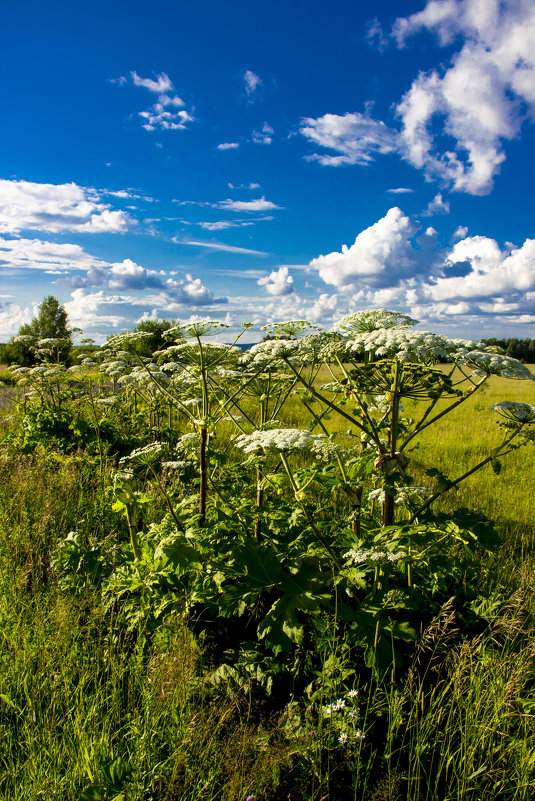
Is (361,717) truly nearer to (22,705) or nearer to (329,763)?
(329,763)

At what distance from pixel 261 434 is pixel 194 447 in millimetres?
1026

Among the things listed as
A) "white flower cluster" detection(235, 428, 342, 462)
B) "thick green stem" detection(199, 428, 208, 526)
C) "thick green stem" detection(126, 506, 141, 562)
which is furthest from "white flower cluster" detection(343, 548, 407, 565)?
"thick green stem" detection(126, 506, 141, 562)

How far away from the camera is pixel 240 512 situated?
341 cm

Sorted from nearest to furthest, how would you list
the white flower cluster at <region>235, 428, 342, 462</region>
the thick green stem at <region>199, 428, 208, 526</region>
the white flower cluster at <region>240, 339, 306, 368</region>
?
the white flower cluster at <region>235, 428, 342, 462</region> < the white flower cluster at <region>240, 339, 306, 368</region> < the thick green stem at <region>199, 428, 208, 526</region>

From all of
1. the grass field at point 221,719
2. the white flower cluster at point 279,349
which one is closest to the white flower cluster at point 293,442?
the white flower cluster at point 279,349

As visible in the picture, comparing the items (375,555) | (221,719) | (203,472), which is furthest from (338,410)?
(221,719)

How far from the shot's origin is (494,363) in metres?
2.56

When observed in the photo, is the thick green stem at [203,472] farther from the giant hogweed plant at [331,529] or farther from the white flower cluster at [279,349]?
the white flower cluster at [279,349]

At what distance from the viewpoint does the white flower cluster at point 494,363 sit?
253 cm

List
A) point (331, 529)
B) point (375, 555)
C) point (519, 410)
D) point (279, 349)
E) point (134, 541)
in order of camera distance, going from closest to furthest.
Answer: point (375, 555) < point (279, 349) < point (519, 410) < point (134, 541) < point (331, 529)

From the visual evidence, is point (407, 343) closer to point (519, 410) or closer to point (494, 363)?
point (494, 363)

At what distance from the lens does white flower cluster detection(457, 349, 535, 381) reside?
2527 mm

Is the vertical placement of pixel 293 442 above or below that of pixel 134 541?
above

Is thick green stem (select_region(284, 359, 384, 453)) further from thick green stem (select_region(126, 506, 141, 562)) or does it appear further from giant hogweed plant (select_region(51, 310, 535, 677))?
thick green stem (select_region(126, 506, 141, 562))
